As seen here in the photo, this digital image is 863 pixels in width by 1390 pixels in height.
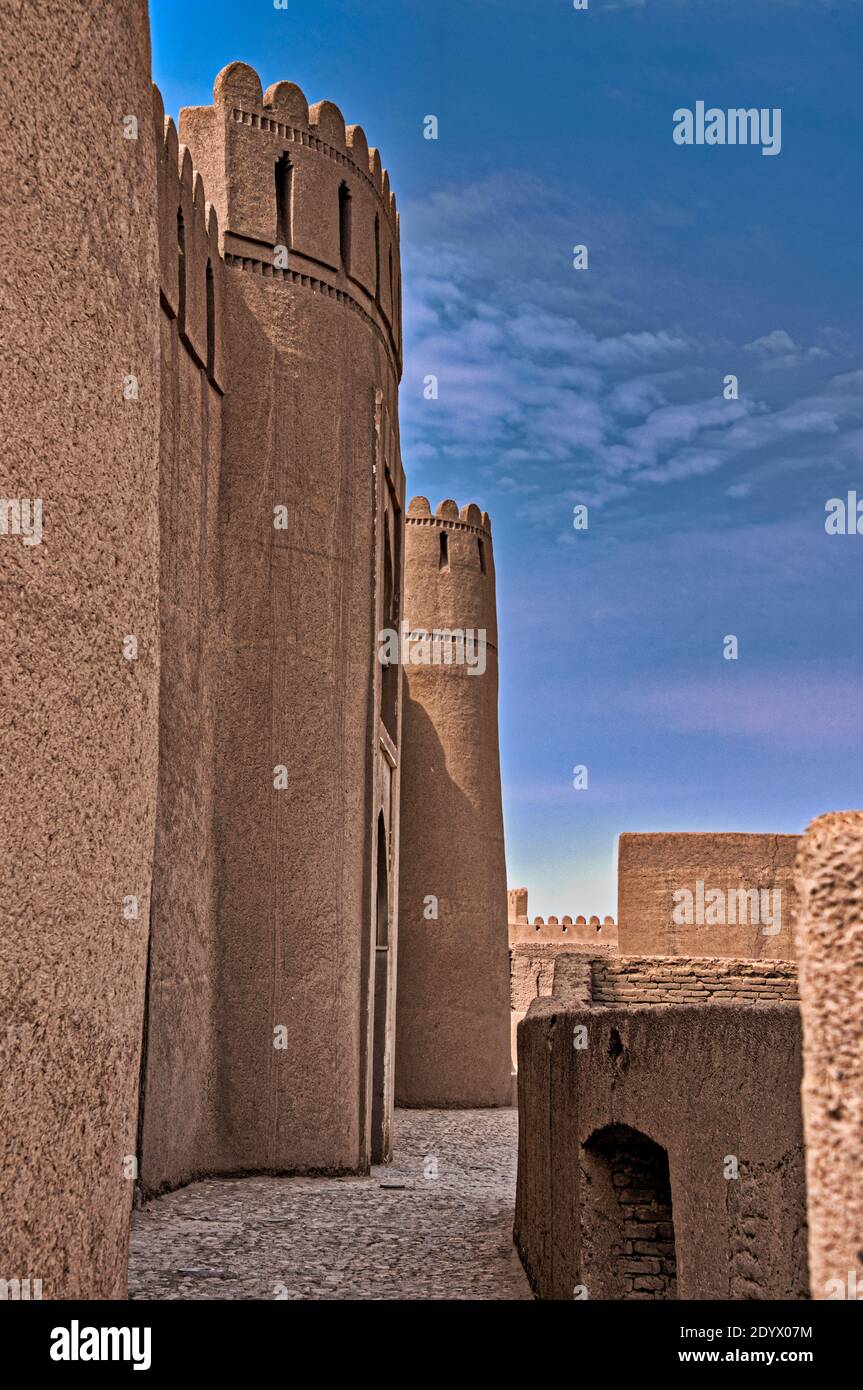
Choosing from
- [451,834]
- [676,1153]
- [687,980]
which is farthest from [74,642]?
[451,834]

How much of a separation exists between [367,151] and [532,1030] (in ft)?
29.0

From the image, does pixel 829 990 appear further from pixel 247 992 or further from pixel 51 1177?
pixel 247 992

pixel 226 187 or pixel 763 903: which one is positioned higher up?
pixel 226 187

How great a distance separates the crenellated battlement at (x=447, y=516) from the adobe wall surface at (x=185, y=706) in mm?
9062

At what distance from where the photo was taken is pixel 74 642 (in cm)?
317

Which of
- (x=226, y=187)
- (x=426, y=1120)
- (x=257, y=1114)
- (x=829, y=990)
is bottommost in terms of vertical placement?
(x=426, y=1120)

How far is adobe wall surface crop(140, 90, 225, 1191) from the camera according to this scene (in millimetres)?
9500

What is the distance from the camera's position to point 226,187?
1168 cm

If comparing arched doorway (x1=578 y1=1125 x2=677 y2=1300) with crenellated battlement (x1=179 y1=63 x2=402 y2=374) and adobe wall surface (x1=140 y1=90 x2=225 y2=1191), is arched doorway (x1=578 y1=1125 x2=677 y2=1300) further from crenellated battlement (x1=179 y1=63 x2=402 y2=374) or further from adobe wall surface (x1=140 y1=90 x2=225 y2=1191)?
crenellated battlement (x1=179 y1=63 x2=402 y2=374)

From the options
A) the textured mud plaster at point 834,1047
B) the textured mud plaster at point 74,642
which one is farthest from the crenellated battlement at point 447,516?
the textured mud plaster at point 834,1047

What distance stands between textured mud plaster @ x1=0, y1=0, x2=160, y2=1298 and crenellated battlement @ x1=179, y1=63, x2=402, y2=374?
835 cm

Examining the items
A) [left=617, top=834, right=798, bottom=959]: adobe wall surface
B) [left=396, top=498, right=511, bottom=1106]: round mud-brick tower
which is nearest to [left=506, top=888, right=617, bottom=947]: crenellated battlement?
[left=396, top=498, right=511, bottom=1106]: round mud-brick tower
